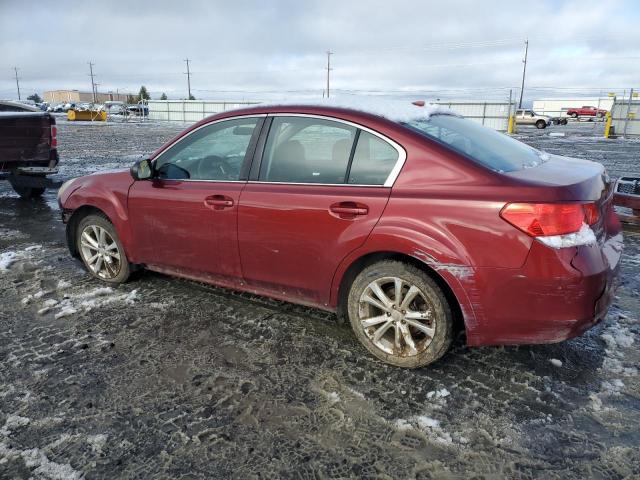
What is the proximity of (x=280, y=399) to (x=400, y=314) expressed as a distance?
887 millimetres

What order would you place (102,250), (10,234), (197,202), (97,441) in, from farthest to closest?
(10,234), (102,250), (197,202), (97,441)

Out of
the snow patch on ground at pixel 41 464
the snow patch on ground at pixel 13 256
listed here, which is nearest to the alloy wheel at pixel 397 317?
the snow patch on ground at pixel 41 464

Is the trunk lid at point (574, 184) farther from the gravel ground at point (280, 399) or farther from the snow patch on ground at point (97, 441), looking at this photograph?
the snow patch on ground at point (97, 441)

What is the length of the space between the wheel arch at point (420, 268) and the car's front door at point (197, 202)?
2.95 ft

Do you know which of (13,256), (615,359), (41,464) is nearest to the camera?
(41,464)

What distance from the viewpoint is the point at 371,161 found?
3.21 m

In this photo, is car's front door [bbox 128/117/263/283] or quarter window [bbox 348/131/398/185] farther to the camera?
car's front door [bbox 128/117/263/283]

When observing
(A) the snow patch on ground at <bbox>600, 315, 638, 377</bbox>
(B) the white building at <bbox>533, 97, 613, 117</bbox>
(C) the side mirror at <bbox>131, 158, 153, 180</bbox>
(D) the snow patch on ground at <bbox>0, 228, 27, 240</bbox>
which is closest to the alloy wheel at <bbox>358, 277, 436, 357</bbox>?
(A) the snow patch on ground at <bbox>600, 315, 638, 377</bbox>

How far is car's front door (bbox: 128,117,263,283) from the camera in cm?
377

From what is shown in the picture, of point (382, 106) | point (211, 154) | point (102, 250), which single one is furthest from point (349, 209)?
point (102, 250)

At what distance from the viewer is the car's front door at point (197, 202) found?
377 centimetres

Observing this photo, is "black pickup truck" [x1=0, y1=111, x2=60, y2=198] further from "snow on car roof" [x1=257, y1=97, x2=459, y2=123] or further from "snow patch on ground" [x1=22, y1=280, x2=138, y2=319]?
"snow on car roof" [x1=257, y1=97, x2=459, y2=123]

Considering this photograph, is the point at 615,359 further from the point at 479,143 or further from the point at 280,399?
the point at 280,399

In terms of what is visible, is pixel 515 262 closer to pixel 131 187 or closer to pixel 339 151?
pixel 339 151
